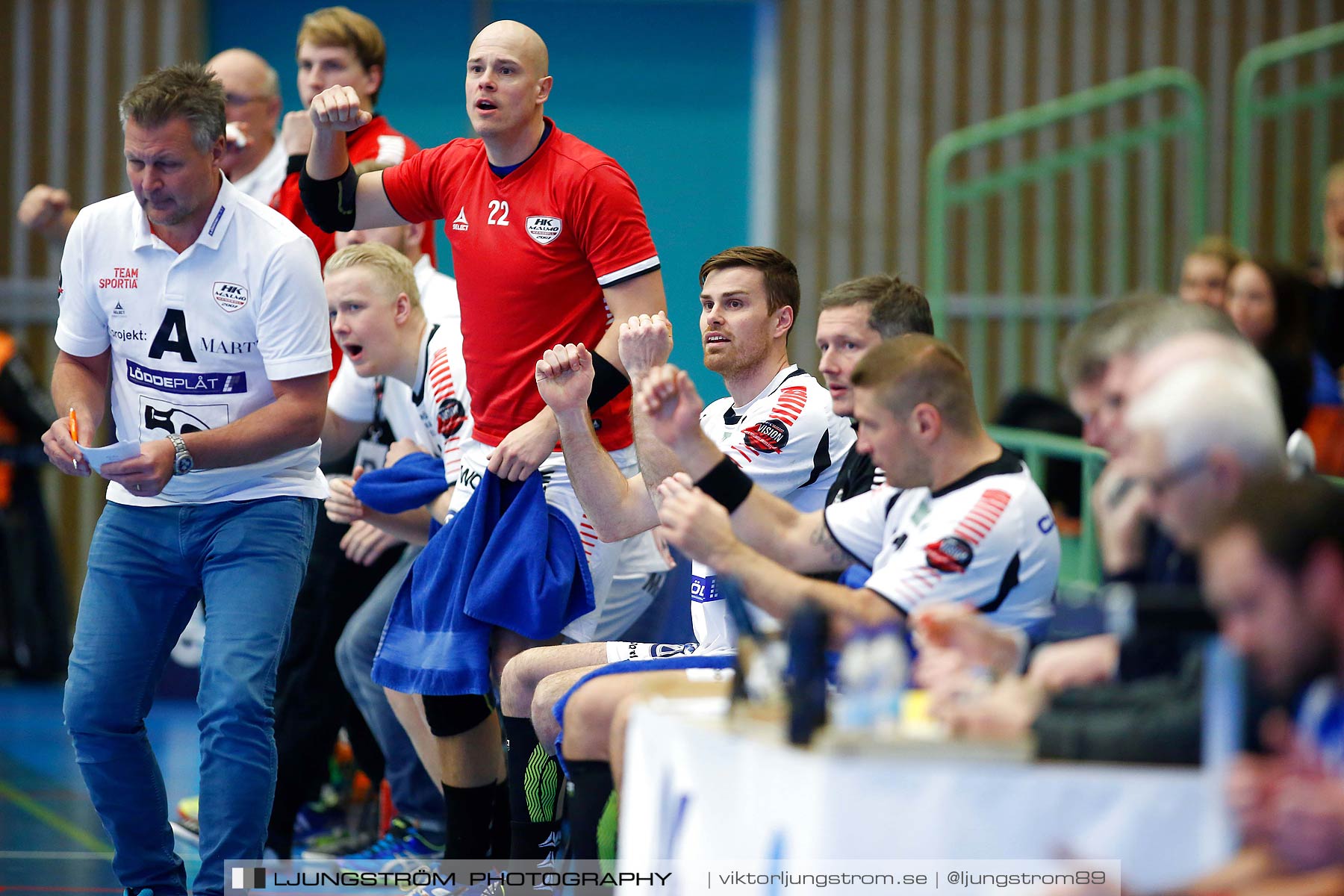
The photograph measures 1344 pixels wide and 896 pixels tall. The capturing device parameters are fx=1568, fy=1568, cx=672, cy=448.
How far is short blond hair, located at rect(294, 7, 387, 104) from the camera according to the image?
5602mm

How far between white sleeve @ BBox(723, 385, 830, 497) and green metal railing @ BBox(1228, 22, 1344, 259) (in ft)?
12.8

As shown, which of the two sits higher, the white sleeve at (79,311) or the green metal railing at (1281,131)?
the green metal railing at (1281,131)

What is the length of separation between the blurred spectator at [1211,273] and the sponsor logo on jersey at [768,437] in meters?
2.43

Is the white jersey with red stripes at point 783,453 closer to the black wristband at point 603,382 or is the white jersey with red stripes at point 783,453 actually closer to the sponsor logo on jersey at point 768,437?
the sponsor logo on jersey at point 768,437

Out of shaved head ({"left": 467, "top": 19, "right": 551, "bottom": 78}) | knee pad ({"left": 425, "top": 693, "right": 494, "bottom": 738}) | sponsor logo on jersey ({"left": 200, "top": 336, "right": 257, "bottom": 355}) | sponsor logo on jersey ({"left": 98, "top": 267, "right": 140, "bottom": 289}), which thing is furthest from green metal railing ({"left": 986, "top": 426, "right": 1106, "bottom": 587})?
sponsor logo on jersey ({"left": 98, "top": 267, "right": 140, "bottom": 289})

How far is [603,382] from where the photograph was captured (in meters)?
4.20

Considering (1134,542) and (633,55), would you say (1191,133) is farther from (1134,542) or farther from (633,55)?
(1134,542)

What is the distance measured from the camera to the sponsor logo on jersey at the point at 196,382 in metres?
4.14

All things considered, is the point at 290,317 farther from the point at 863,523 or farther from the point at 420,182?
the point at 863,523

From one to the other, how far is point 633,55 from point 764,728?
7.66m

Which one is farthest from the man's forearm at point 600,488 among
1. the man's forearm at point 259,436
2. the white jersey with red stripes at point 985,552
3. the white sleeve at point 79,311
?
the white sleeve at point 79,311

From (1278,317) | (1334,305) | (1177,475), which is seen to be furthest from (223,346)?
(1334,305)

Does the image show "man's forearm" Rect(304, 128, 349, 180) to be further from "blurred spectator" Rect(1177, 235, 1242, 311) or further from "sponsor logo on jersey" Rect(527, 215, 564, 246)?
"blurred spectator" Rect(1177, 235, 1242, 311)

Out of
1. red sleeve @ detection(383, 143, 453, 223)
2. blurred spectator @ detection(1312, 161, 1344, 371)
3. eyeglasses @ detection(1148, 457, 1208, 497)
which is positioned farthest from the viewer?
blurred spectator @ detection(1312, 161, 1344, 371)
